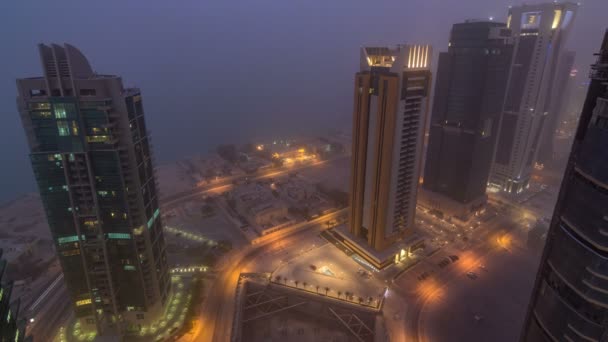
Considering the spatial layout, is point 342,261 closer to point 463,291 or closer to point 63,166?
point 463,291

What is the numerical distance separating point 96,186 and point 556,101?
168955mm

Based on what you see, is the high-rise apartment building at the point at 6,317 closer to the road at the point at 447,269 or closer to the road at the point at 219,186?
the road at the point at 447,269

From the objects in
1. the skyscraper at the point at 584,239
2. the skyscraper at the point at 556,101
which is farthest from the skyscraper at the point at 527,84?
the skyscraper at the point at 584,239

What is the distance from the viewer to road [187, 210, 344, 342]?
6272cm

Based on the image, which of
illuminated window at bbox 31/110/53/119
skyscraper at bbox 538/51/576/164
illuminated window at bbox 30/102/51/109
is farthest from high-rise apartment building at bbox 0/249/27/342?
skyscraper at bbox 538/51/576/164

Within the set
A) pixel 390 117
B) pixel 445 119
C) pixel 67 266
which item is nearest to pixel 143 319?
pixel 67 266

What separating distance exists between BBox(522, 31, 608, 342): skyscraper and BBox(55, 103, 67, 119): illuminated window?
65316 millimetres

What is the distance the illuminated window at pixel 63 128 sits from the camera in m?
49.3

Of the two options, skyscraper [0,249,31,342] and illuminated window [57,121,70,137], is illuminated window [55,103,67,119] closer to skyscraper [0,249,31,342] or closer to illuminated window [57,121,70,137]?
illuminated window [57,121,70,137]

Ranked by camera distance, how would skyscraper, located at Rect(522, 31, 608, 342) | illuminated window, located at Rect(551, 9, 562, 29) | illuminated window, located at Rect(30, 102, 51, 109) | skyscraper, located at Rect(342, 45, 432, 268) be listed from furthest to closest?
1. illuminated window, located at Rect(551, 9, 562, 29)
2. skyscraper, located at Rect(342, 45, 432, 268)
3. illuminated window, located at Rect(30, 102, 51, 109)
4. skyscraper, located at Rect(522, 31, 608, 342)

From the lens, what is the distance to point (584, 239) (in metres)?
26.9

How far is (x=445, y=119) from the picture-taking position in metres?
96.5

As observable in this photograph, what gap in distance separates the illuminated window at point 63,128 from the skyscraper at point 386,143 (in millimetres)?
56909

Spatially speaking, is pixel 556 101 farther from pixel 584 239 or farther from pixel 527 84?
pixel 584 239
